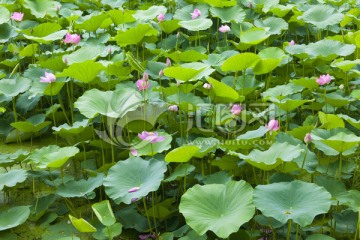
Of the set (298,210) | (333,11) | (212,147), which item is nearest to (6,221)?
(212,147)

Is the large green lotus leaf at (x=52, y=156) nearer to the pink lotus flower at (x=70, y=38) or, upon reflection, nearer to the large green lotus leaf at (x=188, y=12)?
the pink lotus flower at (x=70, y=38)

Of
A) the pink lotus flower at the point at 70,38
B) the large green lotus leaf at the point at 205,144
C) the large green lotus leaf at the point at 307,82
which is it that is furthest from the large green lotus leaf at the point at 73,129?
the large green lotus leaf at the point at 307,82

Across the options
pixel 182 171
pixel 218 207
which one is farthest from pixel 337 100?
pixel 218 207

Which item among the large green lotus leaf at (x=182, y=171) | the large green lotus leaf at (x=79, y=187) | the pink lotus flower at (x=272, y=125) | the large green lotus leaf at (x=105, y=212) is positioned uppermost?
the pink lotus flower at (x=272, y=125)

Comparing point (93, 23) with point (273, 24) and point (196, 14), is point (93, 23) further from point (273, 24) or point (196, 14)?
point (273, 24)

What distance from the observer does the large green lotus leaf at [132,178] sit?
171 cm

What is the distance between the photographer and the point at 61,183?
1977mm

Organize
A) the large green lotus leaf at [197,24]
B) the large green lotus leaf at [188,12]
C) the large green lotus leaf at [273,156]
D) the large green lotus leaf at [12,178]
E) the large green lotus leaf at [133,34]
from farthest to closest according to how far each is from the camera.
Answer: the large green lotus leaf at [188,12]
the large green lotus leaf at [197,24]
the large green lotus leaf at [133,34]
the large green lotus leaf at [12,178]
the large green lotus leaf at [273,156]

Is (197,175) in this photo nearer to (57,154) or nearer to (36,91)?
(57,154)

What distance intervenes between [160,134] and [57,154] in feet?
1.20

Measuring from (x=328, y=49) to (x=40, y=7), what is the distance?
5.62 feet

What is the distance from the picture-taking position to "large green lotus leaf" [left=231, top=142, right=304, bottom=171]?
1.67 meters

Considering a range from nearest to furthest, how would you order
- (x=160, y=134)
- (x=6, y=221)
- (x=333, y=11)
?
(x=6, y=221) → (x=160, y=134) → (x=333, y=11)

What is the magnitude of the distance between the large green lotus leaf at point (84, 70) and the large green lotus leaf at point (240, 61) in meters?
0.50
